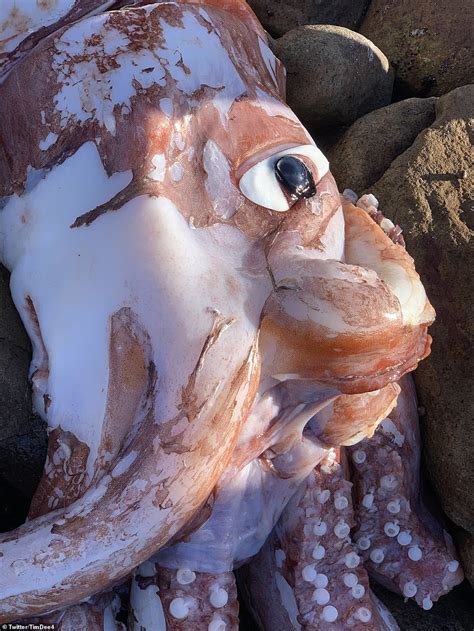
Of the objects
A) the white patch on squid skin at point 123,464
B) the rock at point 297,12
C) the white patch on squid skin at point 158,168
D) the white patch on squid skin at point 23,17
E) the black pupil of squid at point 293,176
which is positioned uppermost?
the white patch on squid skin at point 23,17

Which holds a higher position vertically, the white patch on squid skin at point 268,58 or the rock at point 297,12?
the white patch on squid skin at point 268,58

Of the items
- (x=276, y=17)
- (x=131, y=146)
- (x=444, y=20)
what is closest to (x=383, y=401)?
(x=131, y=146)

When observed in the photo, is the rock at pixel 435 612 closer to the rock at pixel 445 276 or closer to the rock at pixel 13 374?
the rock at pixel 445 276

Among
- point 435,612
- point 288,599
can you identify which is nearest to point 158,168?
point 288,599

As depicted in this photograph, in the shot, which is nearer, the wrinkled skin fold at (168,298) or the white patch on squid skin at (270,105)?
the wrinkled skin fold at (168,298)

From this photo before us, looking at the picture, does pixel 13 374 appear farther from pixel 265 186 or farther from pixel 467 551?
pixel 467 551

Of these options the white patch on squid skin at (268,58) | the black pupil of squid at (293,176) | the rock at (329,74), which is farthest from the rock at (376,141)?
the black pupil of squid at (293,176)
